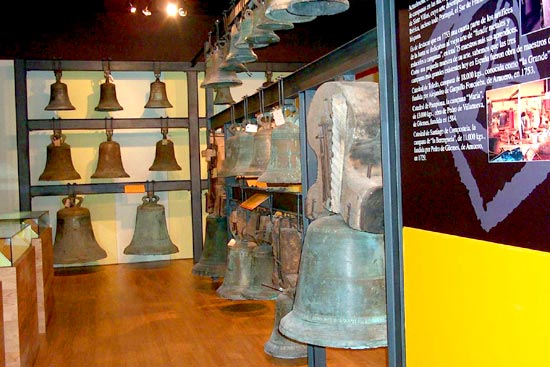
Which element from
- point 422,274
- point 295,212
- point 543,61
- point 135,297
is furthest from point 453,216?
point 135,297

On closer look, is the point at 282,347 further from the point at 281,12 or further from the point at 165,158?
the point at 165,158

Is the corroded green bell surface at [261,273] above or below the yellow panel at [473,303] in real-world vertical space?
below

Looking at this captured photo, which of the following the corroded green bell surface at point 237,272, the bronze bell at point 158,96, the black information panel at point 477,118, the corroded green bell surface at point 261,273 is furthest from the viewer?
the bronze bell at point 158,96

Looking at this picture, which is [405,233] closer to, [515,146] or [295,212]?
[515,146]

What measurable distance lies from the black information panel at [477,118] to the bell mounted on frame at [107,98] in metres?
6.43

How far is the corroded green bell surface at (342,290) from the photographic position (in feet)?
8.27

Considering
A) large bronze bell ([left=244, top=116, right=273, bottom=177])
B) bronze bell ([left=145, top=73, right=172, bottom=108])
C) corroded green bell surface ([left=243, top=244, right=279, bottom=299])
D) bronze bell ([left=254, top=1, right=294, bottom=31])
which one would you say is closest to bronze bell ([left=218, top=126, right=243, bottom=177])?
large bronze bell ([left=244, top=116, right=273, bottom=177])

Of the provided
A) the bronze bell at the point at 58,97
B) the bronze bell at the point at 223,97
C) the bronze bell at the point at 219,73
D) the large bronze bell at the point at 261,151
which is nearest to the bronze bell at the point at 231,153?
the bronze bell at the point at 219,73

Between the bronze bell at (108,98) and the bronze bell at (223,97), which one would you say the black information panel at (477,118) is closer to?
the bronze bell at (223,97)

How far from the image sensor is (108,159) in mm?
8297

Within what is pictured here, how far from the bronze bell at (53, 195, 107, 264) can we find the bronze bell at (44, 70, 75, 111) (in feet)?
4.25

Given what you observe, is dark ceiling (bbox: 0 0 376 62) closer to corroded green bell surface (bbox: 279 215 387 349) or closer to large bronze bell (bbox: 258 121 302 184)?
large bronze bell (bbox: 258 121 302 184)

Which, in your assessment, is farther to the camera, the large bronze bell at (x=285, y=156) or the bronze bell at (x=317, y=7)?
the large bronze bell at (x=285, y=156)

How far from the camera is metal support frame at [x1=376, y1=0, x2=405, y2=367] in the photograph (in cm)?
245
